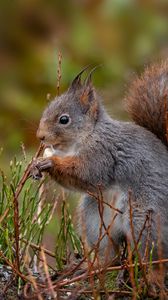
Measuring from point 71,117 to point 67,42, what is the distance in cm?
455

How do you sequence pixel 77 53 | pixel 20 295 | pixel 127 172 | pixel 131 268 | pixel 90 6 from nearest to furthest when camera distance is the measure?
pixel 131 268, pixel 20 295, pixel 127 172, pixel 77 53, pixel 90 6

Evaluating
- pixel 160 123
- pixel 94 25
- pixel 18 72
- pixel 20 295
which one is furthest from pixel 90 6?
pixel 20 295

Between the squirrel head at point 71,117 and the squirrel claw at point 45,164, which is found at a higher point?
the squirrel head at point 71,117

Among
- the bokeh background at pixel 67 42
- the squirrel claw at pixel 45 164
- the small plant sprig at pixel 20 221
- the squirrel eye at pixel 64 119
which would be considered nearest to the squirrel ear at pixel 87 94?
the squirrel eye at pixel 64 119

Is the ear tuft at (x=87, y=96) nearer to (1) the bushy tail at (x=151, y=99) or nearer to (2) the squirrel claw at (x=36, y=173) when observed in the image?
(1) the bushy tail at (x=151, y=99)

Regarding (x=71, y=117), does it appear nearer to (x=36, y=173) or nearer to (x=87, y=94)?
(x=87, y=94)

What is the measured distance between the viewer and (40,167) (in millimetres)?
3932

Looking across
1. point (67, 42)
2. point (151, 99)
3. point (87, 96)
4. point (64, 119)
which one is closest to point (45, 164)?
point (64, 119)

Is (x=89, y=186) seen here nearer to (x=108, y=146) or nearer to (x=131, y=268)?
(x=108, y=146)

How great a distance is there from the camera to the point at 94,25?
872 centimetres

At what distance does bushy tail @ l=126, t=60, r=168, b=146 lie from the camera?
13.4 feet

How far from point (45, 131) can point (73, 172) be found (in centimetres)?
19

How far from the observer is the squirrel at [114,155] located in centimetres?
388

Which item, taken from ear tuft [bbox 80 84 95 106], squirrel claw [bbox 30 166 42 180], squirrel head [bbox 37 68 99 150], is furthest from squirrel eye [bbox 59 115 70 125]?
squirrel claw [bbox 30 166 42 180]
